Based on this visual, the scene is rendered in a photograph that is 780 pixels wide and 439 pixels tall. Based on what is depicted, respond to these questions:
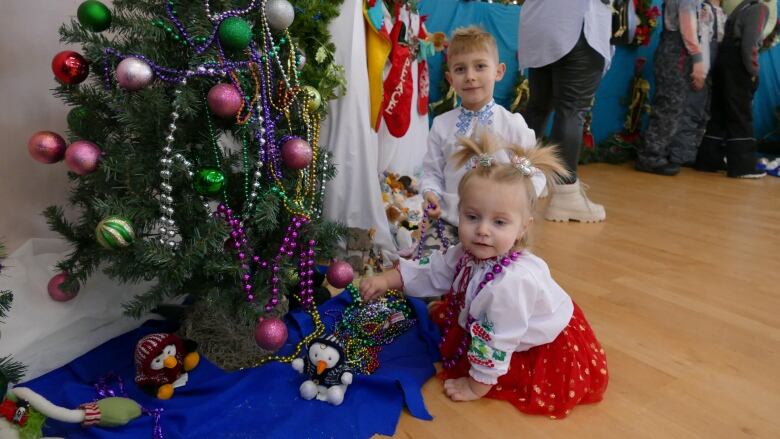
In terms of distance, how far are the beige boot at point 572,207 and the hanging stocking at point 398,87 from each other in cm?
91

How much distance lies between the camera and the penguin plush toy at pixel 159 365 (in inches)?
47.6

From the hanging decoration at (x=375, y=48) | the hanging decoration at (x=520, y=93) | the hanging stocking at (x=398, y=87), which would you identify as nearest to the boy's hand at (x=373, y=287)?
the hanging decoration at (x=375, y=48)

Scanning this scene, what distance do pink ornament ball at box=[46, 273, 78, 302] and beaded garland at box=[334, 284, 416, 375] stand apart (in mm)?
768

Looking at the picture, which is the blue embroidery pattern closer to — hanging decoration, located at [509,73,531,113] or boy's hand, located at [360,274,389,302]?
boy's hand, located at [360,274,389,302]

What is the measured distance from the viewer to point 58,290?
1.40m

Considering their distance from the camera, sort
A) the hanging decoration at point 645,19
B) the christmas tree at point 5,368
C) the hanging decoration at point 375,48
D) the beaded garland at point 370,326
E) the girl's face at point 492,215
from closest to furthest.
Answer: the christmas tree at point 5,368
the girl's face at point 492,215
the beaded garland at point 370,326
the hanging decoration at point 375,48
the hanging decoration at point 645,19

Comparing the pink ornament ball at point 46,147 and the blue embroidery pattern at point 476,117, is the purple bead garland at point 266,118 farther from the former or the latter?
the blue embroidery pattern at point 476,117

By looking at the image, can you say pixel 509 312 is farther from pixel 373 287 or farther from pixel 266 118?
pixel 266 118

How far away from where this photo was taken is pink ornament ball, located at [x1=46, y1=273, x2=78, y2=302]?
55.0 inches

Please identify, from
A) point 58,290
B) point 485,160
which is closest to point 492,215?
point 485,160

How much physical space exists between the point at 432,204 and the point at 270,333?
69cm

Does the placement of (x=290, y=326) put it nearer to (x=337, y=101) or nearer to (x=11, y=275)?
(x=11, y=275)

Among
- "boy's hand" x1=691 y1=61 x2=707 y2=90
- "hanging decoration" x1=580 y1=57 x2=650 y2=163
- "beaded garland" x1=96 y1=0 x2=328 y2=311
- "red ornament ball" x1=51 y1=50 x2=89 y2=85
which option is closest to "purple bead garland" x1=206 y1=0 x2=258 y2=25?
Answer: "beaded garland" x1=96 y1=0 x2=328 y2=311

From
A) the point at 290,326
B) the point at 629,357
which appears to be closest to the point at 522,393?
the point at 629,357
